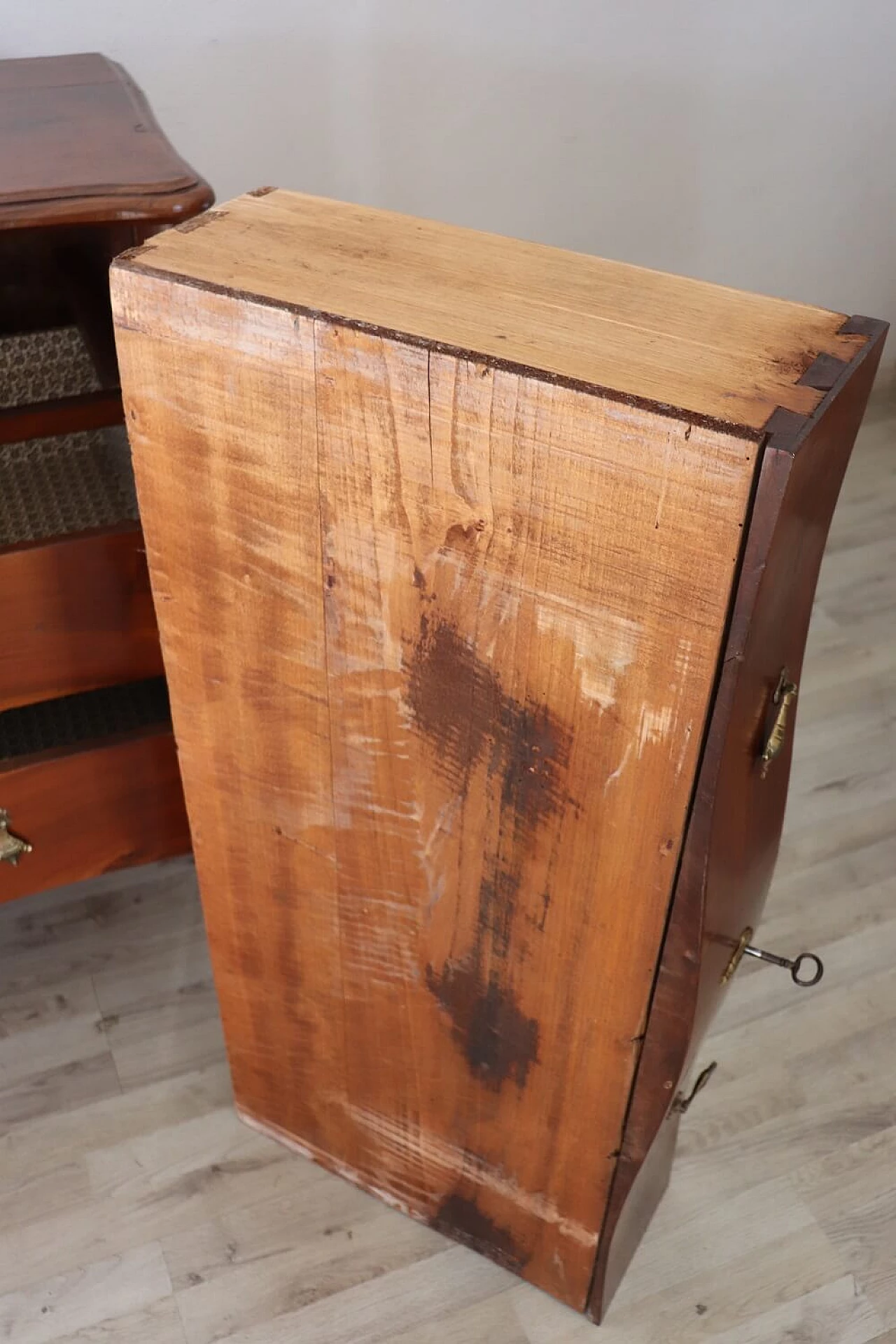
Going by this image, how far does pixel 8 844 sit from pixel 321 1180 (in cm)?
41

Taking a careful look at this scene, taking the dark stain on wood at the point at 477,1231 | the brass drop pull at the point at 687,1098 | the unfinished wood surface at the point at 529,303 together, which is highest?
the unfinished wood surface at the point at 529,303

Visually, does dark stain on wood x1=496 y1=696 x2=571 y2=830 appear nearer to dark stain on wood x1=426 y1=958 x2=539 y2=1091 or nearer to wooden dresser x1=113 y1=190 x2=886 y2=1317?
wooden dresser x1=113 y1=190 x2=886 y2=1317

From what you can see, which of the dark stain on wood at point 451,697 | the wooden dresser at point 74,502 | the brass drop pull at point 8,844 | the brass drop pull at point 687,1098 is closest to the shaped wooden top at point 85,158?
the wooden dresser at point 74,502

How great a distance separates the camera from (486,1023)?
31.1 inches

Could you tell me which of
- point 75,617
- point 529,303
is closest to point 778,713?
point 529,303

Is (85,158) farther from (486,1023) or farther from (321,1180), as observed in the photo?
(321,1180)

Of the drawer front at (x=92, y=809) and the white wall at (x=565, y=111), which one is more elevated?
Answer: the white wall at (x=565, y=111)

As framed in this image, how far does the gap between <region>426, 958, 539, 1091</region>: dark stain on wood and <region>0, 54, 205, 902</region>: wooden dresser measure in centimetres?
32

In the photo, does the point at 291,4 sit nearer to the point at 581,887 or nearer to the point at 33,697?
the point at 33,697

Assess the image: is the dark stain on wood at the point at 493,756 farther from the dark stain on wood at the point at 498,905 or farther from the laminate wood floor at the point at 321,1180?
the laminate wood floor at the point at 321,1180

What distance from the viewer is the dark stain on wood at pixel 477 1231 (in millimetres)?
937

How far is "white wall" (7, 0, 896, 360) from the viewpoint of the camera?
1.28 meters

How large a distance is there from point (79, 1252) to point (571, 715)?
0.70 m

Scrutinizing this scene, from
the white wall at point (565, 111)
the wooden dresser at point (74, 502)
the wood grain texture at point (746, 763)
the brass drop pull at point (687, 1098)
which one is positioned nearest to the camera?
the wood grain texture at point (746, 763)
